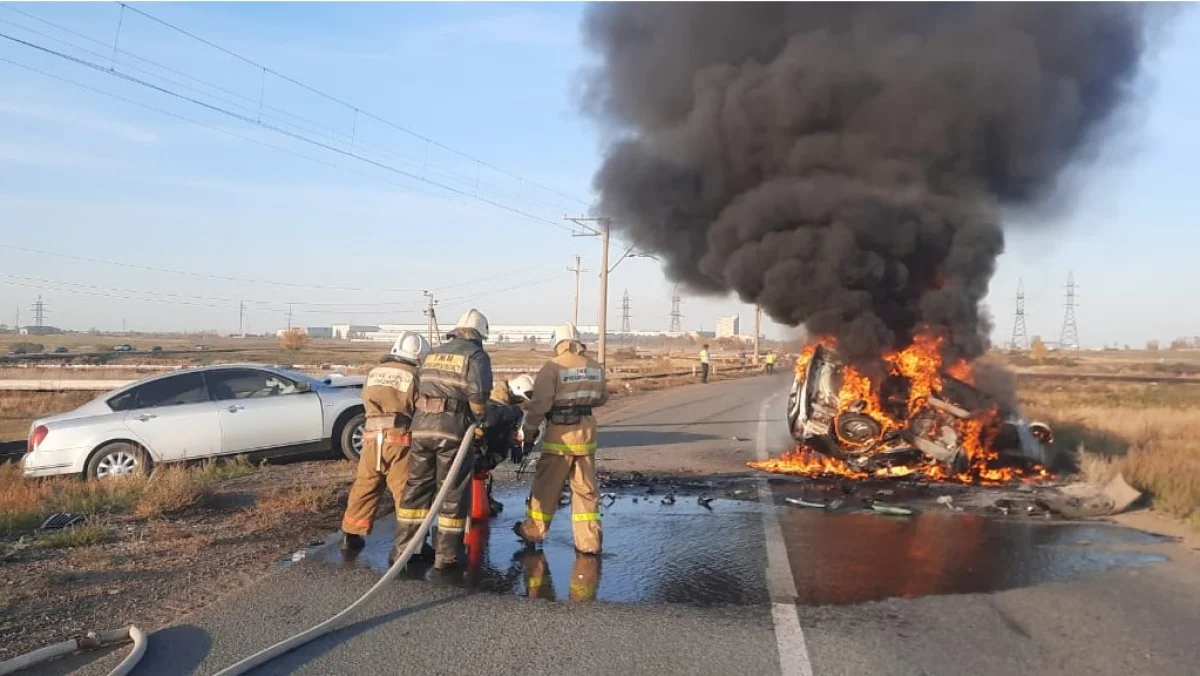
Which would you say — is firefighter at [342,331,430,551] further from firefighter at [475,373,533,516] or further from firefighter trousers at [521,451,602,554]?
firefighter trousers at [521,451,602,554]

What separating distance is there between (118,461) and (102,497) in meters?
1.94

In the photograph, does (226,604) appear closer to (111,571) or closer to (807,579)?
(111,571)

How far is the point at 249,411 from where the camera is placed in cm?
1027

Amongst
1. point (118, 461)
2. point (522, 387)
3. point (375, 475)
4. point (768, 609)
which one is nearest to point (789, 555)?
point (768, 609)

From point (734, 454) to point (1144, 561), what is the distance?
620cm

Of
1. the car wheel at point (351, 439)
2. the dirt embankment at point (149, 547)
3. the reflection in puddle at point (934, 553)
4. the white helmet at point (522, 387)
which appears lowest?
the dirt embankment at point (149, 547)

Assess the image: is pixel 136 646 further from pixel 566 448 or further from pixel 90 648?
pixel 566 448

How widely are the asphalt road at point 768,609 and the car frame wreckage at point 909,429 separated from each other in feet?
7.48

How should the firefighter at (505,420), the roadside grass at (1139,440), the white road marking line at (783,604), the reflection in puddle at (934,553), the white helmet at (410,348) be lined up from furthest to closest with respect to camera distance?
the roadside grass at (1139,440), the firefighter at (505,420), the white helmet at (410,348), the reflection in puddle at (934,553), the white road marking line at (783,604)

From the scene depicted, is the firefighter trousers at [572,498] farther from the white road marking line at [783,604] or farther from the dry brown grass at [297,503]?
the dry brown grass at [297,503]

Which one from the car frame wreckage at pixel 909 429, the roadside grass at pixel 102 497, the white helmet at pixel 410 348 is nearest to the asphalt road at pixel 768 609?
the white helmet at pixel 410 348

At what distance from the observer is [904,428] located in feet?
32.7

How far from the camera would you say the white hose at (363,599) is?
398 centimetres

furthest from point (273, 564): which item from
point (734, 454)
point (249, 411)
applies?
point (734, 454)
